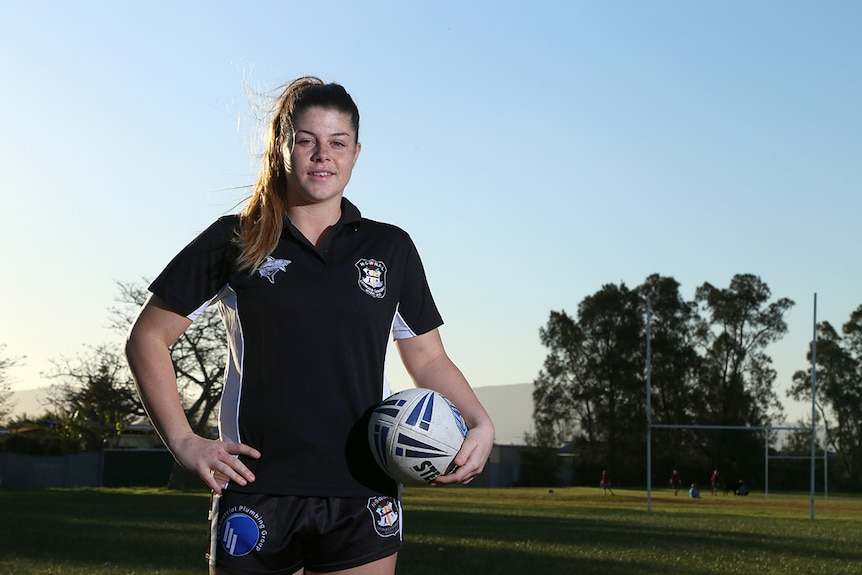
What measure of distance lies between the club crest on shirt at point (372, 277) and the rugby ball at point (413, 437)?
0.27 metres

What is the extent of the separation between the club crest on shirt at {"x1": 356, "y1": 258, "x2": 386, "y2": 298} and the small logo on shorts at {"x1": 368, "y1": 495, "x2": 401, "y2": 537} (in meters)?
0.54

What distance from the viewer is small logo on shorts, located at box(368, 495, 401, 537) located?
3031 mm

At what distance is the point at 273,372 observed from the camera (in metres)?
2.98

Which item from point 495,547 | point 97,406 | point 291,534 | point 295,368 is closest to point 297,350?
point 295,368

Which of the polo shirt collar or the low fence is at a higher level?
the polo shirt collar

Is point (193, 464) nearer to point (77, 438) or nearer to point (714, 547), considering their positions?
point (714, 547)

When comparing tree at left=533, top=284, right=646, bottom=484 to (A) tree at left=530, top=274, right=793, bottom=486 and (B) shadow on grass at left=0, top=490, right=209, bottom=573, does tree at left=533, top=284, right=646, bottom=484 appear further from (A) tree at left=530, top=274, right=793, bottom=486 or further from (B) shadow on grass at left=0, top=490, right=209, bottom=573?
(B) shadow on grass at left=0, top=490, right=209, bottom=573

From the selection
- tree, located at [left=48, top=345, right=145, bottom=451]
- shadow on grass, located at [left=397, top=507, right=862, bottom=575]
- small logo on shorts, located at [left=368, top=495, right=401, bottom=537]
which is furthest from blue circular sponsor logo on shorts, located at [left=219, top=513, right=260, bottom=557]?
tree, located at [left=48, top=345, right=145, bottom=451]

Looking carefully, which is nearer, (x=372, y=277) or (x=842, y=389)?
(x=372, y=277)

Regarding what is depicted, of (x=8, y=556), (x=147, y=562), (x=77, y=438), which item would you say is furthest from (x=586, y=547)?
(x=77, y=438)

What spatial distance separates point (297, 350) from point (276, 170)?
532 mm

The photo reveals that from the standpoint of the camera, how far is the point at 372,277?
311cm

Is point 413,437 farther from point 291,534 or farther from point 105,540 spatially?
point 105,540

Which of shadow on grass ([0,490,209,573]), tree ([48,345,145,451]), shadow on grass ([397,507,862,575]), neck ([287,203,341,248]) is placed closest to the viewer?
neck ([287,203,341,248])
